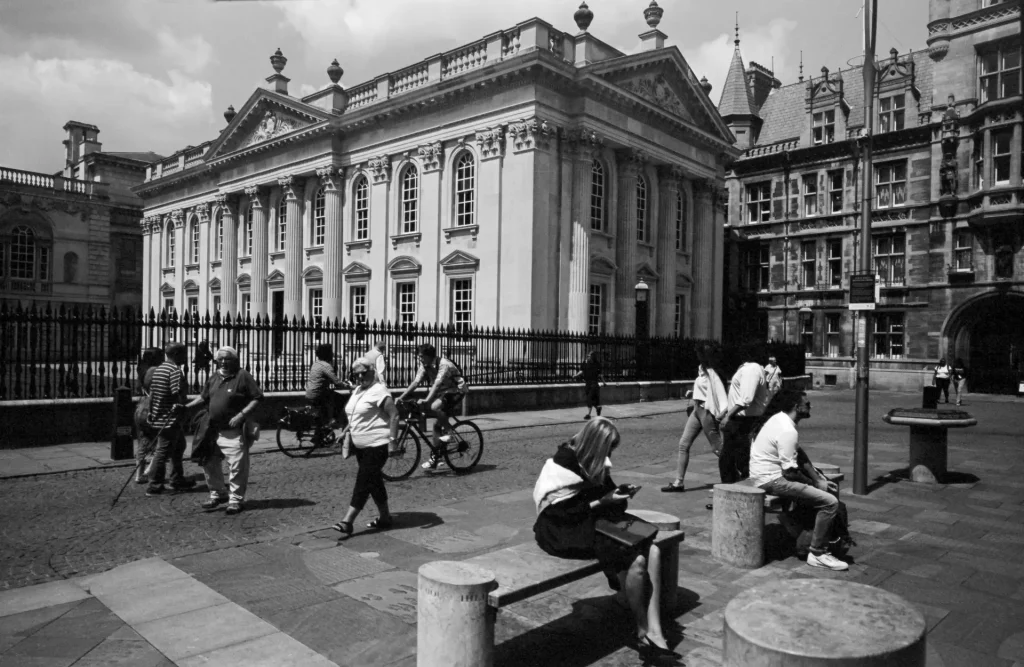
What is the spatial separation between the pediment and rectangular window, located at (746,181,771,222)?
2126 cm

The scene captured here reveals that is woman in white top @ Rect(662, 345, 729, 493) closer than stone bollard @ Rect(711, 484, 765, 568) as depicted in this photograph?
No

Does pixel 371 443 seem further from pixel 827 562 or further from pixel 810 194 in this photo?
pixel 810 194

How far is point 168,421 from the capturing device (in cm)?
912

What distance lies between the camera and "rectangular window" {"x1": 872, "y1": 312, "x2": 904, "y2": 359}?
36062 mm

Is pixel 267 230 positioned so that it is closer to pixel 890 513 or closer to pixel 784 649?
pixel 890 513

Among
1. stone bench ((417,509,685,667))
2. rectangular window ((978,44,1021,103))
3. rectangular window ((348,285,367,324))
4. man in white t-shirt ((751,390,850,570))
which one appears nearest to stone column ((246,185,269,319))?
rectangular window ((348,285,367,324))

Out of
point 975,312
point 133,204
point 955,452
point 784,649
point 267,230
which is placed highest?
point 133,204

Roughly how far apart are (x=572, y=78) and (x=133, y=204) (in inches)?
1640

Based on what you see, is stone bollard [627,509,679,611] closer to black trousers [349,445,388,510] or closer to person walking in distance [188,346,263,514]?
black trousers [349,445,388,510]

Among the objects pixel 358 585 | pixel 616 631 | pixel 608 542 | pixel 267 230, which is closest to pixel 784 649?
pixel 608 542

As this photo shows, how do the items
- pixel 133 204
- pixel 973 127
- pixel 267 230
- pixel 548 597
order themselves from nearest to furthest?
pixel 548 597 < pixel 973 127 < pixel 267 230 < pixel 133 204

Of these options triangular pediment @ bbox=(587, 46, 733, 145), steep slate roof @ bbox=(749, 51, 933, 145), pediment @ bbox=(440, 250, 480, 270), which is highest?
steep slate roof @ bbox=(749, 51, 933, 145)

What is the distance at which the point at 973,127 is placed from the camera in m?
33.3

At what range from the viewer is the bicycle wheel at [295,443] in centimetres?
1223
